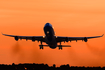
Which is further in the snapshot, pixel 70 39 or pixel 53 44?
pixel 70 39

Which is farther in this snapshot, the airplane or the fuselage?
the airplane

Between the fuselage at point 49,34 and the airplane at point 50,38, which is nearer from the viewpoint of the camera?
the fuselage at point 49,34

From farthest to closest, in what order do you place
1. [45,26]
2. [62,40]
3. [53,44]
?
[62,40] → [53,44] → [45,26]

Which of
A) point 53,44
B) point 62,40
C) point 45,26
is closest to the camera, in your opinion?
point 45,26

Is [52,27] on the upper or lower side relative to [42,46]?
upper

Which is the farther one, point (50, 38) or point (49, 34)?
point (50, 38)

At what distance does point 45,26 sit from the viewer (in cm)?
10681

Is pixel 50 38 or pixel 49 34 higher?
pixel 49 34

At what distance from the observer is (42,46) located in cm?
12088

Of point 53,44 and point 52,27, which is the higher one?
point 52,27

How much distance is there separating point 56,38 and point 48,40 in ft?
26.3

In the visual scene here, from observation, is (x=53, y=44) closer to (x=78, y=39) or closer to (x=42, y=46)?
(x=42, y=46)

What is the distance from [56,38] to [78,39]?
15438 millimetres

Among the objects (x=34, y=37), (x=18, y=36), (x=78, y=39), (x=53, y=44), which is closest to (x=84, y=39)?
(x=78, y=39)
